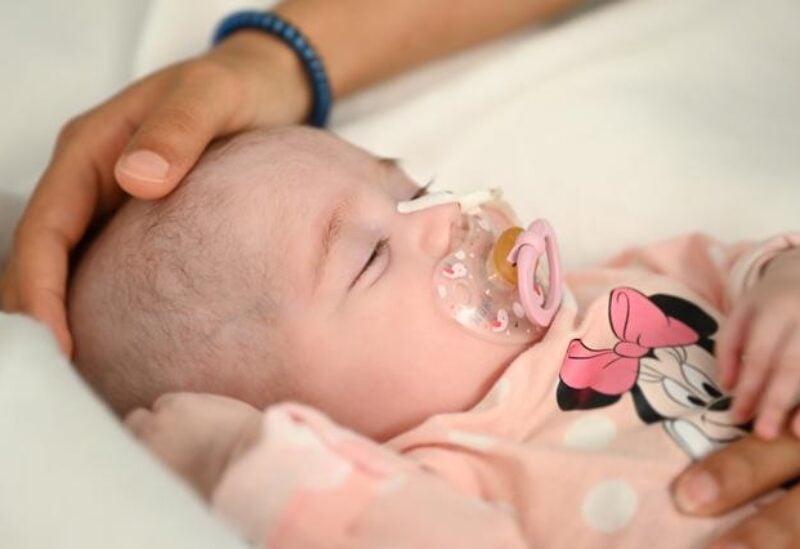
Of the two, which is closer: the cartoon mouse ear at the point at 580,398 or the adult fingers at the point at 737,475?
the adult fingers at the point at 737,475

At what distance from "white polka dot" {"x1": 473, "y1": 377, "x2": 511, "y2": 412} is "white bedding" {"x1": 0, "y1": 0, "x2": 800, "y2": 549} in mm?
444

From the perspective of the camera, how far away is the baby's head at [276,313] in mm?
939

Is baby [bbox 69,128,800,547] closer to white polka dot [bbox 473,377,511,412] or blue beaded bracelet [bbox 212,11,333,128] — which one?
white polka dot [bbox 473,377,511,412]

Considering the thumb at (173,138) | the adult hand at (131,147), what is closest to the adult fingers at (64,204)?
the adult hand at (131,147)

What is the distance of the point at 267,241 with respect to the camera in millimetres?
952

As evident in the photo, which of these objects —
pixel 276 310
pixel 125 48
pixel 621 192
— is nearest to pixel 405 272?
pixel 276 310

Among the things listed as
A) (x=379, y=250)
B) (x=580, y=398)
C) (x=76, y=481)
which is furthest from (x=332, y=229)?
(x=76, y=481)

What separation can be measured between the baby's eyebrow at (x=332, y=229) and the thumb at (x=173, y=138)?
0.52ft

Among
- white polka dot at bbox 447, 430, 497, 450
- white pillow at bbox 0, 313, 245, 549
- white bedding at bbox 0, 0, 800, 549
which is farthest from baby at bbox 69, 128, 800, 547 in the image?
white bedding at bbox 0, 0, 800, 549

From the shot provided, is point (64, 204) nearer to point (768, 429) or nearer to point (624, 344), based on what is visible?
point (624, 344)

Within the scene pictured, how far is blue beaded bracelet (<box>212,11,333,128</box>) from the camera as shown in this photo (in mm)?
1359

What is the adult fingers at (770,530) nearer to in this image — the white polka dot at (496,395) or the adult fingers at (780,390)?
the adult fingers at (780,390)

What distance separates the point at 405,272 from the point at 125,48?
768 mm

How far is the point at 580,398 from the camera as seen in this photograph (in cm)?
95
